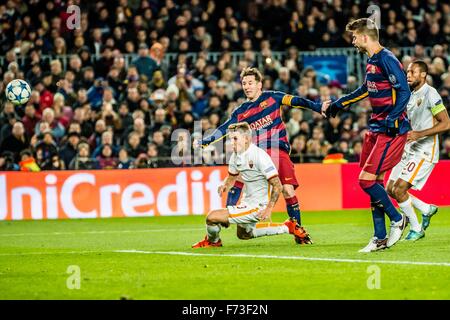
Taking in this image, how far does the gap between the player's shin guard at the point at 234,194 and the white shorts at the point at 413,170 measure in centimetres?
203

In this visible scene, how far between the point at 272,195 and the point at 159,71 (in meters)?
11.2

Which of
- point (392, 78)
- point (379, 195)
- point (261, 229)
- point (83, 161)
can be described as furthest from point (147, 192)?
point (392, 78)

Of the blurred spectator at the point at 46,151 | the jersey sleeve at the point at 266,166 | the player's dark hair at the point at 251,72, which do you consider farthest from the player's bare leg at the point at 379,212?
the blurred spectator at the point at 46,151

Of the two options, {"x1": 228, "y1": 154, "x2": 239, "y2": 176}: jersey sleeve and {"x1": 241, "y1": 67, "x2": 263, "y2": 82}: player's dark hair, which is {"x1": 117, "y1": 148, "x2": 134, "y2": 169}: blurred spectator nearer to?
{"x1": 241, "y1": 67, "x2": 263, "y2": 82}: player's dark hair

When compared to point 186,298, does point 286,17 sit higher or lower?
higher

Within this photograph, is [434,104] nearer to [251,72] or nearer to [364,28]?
[364,28]

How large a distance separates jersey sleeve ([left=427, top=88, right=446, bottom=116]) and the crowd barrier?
303 inches

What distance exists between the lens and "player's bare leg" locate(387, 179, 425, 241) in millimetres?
12930

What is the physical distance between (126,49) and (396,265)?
587 inches

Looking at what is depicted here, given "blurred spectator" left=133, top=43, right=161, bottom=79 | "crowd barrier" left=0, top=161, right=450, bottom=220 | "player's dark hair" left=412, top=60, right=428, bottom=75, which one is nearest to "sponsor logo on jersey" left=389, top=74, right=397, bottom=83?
"player's dark hair" left=412, top=60, right=428, bottom=75

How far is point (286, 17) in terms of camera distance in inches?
1004

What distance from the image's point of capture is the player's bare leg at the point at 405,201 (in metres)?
12.9
